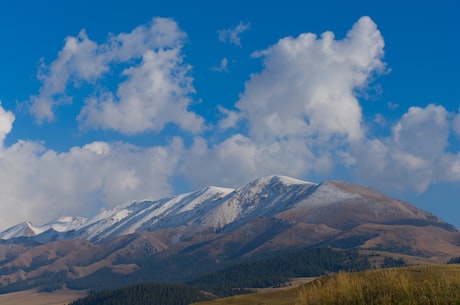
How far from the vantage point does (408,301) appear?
9288 centimetres

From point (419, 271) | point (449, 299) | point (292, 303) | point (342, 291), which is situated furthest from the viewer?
point (419, 271)

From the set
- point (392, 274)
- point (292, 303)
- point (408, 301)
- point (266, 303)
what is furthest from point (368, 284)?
point (266, 303)

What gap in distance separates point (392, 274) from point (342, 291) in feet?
36.1

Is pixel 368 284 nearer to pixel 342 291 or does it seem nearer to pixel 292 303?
pixel 342 291

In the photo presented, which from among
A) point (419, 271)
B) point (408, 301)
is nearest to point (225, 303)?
point (419, 271)

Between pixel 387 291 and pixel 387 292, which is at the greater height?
pixel 387 291

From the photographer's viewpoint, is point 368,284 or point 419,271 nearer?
point 368,284

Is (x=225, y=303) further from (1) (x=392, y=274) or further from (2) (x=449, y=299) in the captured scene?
(2) (x=449, y=299)

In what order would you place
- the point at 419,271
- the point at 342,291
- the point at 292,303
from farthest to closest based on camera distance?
1. the point at 419,271
2. the point at 292,303
3. the point at 342,291

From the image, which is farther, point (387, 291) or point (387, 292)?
point (387, 291)

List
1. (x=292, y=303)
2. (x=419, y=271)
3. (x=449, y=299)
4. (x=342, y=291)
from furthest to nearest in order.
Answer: (x=419, y=271)
(x=292, y=303)
(x=342, y=291)
(x=449, y=299)

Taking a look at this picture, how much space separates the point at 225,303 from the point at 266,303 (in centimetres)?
1351

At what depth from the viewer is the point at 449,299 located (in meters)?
91.2

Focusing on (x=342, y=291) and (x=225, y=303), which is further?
(x=225, y=303)
